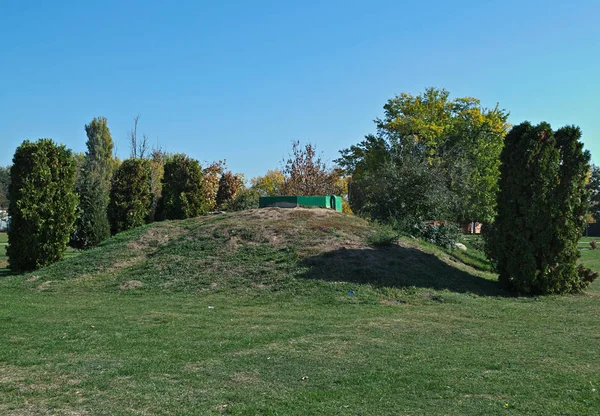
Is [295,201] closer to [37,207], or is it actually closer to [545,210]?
[37,207]

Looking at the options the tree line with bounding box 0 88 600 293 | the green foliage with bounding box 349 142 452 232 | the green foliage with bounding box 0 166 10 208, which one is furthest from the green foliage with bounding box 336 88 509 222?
the green foliage with bounding box 0 166 10 208

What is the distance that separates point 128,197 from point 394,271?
13.0 m

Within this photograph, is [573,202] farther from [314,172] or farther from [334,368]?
[314,172]

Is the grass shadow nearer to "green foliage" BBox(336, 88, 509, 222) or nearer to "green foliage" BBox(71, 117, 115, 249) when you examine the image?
"green foliage" BBox(71, 117, 115, 249)

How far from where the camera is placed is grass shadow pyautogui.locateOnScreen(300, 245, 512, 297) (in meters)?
13.3

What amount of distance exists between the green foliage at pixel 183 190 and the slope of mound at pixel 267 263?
5.37 m

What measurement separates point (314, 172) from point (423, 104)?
14088mm

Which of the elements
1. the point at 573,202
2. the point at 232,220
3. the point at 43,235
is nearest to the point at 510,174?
the point at 573,202

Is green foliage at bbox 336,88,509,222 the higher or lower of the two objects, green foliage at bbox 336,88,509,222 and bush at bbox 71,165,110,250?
the higher

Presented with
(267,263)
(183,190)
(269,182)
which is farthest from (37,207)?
(269,182)

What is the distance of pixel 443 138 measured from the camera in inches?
1517

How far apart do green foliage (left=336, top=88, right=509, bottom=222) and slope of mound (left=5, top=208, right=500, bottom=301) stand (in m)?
16.5

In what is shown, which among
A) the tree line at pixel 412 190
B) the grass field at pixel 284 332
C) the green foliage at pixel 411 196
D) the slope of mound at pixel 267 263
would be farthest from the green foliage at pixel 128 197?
the green foliage at pixel 411 196

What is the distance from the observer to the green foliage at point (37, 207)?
16.3m
